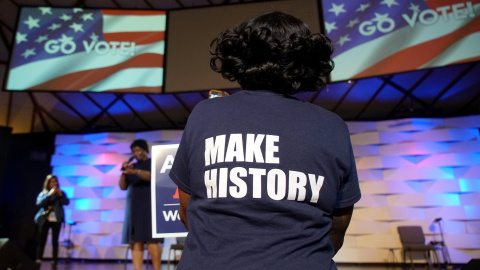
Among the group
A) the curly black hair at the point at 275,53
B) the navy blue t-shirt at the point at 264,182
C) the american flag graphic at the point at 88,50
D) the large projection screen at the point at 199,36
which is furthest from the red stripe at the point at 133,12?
the navy blue t-shirt at the point at 264,182

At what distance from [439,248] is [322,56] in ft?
21.5

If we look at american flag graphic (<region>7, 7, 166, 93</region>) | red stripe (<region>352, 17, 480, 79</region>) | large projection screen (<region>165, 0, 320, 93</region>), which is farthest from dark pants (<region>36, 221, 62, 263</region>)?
red stripe (<region>352, 17, 480, 79</region>)

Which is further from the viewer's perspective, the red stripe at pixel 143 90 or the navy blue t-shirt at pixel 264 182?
the red stripe at pixel 143 90

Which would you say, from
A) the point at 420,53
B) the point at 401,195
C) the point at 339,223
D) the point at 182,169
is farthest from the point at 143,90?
the point at 401,195

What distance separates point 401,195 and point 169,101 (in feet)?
16.5

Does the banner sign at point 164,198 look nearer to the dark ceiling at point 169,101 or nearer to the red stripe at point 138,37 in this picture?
the red stripe at point 138,37

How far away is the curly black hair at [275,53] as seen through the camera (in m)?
0.80

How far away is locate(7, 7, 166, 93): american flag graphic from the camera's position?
15.0 feet

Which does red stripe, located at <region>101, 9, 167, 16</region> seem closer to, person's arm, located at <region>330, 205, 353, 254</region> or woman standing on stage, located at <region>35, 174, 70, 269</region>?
woman standing on stage, located at <region>35, 174, 70, 269</region>

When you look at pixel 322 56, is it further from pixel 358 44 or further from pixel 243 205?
pixel 358 44

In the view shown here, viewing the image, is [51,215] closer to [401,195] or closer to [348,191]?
[348,191]

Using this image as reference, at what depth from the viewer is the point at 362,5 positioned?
4.32 metres

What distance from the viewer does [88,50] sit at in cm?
473

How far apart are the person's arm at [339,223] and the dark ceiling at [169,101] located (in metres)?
5.37
